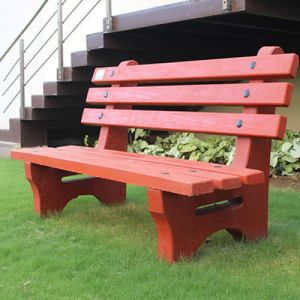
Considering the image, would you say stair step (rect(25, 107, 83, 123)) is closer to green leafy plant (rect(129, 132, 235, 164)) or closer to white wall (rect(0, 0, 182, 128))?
white wall (rect(0, 0, 182, 128))

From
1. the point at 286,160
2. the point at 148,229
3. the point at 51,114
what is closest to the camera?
the point at 148,229

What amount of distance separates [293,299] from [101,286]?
0.88 meters

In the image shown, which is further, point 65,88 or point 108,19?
point 65,88

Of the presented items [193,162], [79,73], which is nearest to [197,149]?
[79,73]

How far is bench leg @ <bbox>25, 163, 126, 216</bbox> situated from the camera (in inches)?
164

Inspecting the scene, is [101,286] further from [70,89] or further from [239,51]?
[239,51]

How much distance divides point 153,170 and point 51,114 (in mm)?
4807

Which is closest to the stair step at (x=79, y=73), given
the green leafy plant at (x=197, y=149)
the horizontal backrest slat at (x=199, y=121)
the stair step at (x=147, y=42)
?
the stair step at (x=147, y=42)

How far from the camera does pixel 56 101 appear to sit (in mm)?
7312

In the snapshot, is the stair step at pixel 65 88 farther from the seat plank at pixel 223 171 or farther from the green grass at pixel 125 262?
the seat plank at pixel 223 171

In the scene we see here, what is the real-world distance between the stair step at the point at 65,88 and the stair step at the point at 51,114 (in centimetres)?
48

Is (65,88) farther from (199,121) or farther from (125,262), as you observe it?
(125,262)

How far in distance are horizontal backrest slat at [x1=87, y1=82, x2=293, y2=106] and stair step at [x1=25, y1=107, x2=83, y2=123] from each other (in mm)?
2947

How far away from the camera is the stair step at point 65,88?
22.9 feet
